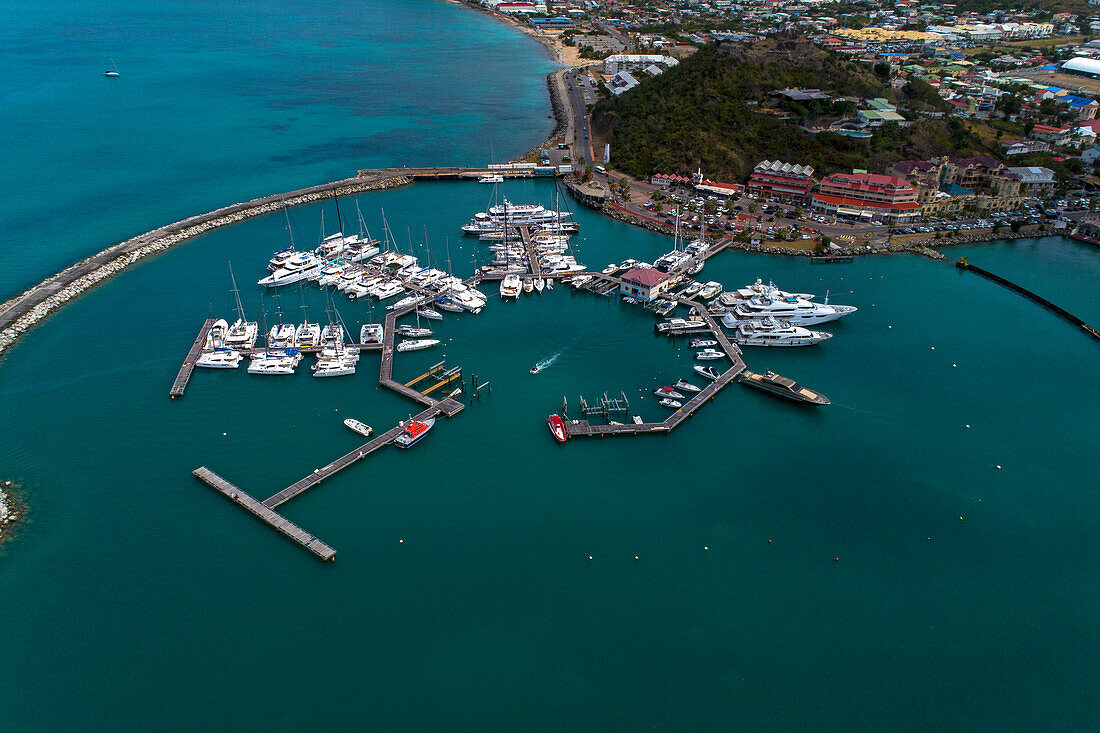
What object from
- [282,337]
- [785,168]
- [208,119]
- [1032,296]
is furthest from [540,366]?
[208,119]

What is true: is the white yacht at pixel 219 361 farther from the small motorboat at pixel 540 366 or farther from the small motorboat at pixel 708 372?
the small motorboat at pixel 708 372

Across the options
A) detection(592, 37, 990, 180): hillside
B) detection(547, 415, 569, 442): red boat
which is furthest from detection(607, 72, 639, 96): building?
detection(547, 415, 569, 442): red boat

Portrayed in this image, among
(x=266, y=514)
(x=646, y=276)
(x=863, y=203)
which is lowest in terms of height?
(x=266, y=514)

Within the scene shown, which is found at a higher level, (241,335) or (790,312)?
(790,312)

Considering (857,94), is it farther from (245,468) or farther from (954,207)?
(245,468)

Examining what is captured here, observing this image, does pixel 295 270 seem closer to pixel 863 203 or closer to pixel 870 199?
pixel 863 203

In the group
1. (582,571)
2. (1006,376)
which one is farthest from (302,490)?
(1006,376)

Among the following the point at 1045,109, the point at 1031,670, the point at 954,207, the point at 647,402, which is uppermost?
the point at 1045,109
